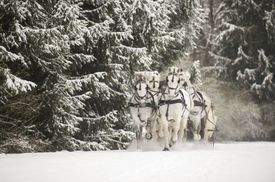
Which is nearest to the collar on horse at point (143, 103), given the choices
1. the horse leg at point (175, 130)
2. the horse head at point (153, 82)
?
the horse head at point (153, 82)

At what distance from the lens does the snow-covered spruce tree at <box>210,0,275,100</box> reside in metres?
33.8

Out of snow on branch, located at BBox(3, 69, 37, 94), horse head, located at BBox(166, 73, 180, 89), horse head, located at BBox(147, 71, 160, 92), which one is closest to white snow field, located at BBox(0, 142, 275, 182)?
snow on branch, located at BBox(3, 69, 37, 94)

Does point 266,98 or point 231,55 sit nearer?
point 266,98

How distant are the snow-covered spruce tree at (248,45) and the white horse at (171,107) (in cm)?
1959

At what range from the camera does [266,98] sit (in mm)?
33781

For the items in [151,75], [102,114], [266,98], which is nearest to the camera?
[151,75]

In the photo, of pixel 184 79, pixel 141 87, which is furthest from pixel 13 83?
pixel 184 79

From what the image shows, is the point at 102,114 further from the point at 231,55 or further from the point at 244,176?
the point at 231,55

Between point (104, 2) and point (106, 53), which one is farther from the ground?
point (104, 2)

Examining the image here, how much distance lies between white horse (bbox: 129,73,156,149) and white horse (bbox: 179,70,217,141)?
140cm

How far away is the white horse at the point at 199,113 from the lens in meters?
16.1

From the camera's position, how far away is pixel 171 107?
14289 mm

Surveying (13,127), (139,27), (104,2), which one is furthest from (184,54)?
(13,127)

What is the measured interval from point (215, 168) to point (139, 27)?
34.6ft
